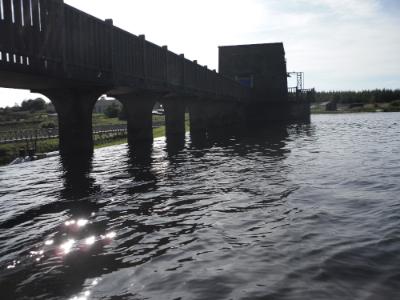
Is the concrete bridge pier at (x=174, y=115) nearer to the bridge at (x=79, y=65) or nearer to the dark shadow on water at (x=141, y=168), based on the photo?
the bridge at (x=79, y=65)

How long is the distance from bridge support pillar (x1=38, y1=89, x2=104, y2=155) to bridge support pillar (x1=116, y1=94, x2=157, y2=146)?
8.09 m

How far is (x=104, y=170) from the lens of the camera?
1797 cm

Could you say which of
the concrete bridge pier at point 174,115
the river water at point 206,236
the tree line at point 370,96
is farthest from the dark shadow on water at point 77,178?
the tree line at point 370,96

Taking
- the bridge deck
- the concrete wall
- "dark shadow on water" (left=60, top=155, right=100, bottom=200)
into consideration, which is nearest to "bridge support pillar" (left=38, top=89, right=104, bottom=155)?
"dark shadow on water" (left=60, top=155, right=100, bottom=200)

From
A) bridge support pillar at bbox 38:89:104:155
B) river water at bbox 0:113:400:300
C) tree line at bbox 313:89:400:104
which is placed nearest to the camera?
river water at bbox 0:113:400:300

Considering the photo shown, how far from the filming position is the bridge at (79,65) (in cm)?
1456

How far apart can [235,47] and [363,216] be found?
72.0m

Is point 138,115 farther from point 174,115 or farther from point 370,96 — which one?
point 370,96

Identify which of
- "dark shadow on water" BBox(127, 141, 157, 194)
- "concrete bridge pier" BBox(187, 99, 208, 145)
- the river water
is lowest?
"dark shadow on water" BBox(127, 141, 157, 194)

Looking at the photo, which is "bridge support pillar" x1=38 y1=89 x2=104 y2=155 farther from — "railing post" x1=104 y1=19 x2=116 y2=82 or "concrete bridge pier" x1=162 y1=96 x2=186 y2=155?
"concrete bridge pier" x1=162 y1=96 x2=186 y2=155

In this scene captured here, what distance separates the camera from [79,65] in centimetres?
1802

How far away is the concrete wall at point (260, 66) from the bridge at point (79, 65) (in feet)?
130

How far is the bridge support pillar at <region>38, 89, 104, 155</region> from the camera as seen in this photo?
21.1 m

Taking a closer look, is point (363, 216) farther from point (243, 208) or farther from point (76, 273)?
point (76, 273)
